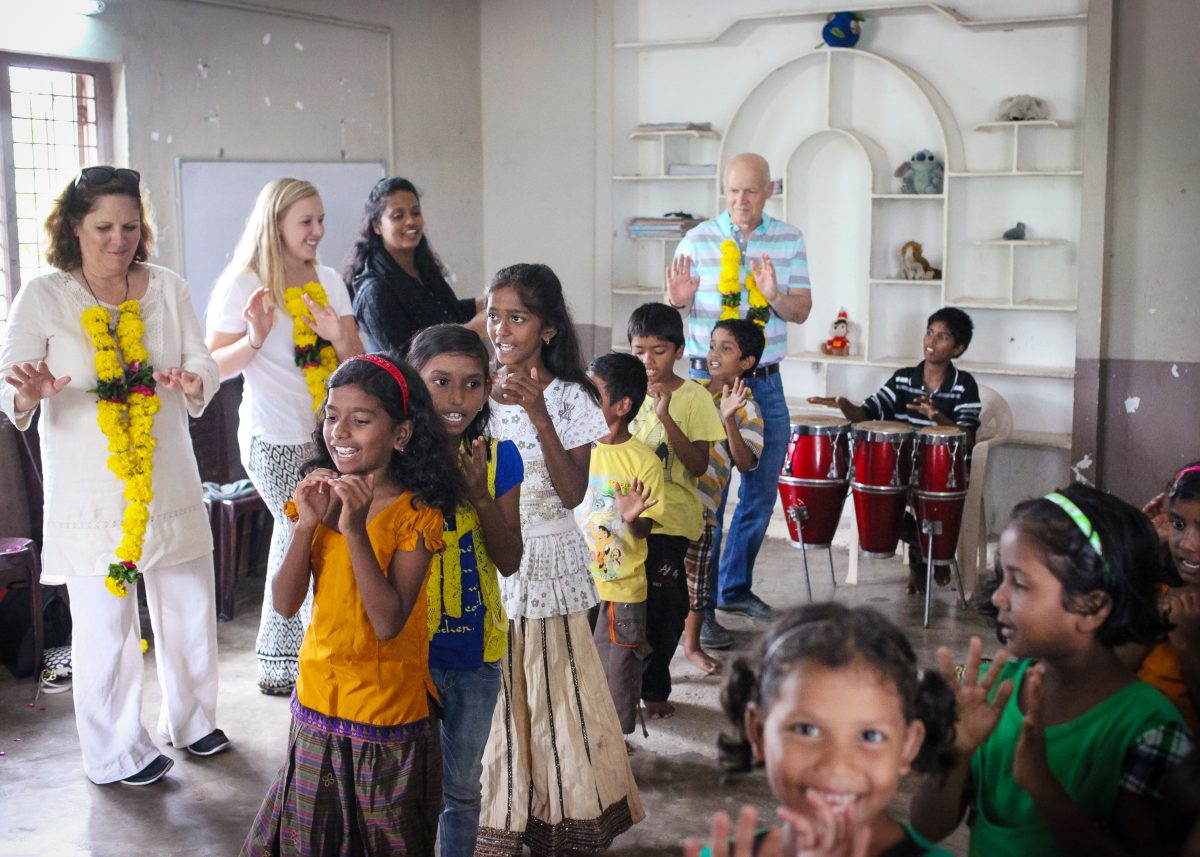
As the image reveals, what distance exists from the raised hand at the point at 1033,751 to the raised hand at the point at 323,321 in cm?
286

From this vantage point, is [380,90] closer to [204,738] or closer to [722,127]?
[722,127]

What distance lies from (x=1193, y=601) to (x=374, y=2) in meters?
5.72

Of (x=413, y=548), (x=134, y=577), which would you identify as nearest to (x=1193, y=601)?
(x=413, y=548)

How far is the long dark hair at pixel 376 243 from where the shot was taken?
4.52 metres

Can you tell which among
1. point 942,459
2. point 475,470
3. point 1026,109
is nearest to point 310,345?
point 475,470

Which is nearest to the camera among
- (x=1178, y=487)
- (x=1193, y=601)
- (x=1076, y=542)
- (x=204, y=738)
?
(x=1076, y=542)

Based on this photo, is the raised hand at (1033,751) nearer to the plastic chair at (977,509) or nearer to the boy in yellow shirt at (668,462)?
the boy in yellow shirt at (668,462)

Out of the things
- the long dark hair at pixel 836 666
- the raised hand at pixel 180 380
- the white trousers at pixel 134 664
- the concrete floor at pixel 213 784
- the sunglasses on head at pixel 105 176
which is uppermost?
the sunglasses on head at pixel 105 176

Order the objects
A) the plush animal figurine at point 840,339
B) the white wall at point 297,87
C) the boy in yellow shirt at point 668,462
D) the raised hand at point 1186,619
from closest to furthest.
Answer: the raised hand at point 1186,619 → the boy in yellow shirt at point 668,462 → the white wall at point 297,87 → the plush animal figurine at point 840,339

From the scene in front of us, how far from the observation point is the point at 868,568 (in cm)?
610

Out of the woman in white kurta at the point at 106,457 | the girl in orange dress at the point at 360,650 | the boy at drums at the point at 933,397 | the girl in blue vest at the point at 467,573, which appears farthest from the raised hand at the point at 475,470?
the boy at drums at the point at 933,397

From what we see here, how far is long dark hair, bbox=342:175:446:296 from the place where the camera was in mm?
4517

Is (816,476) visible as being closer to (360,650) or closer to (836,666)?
(360,650)

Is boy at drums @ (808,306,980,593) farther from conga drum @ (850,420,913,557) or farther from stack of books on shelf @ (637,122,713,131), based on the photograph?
stack of books on shelf @ (637,122,713,131)
